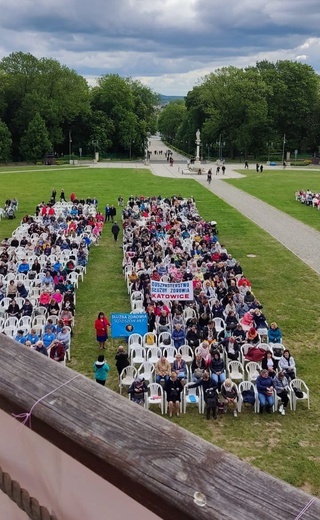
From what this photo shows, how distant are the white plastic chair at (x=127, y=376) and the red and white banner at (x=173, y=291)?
3.17m

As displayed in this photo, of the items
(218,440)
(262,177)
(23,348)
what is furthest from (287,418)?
(262,177)

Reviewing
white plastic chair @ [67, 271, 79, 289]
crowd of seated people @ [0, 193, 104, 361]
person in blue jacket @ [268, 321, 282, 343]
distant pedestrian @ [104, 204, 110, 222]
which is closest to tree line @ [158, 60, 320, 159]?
distant pedestrian @ [104, 204, 110, 222]

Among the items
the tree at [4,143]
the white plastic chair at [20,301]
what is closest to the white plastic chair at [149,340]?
the white plastic chair at [20,301]

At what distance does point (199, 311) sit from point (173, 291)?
1.51 meters

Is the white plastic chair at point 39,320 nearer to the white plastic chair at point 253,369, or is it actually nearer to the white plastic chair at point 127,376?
the white plastic chair at point 127,376

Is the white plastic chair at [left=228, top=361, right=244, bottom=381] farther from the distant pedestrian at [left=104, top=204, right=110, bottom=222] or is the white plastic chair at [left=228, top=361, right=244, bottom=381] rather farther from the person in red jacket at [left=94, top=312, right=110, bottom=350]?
the distant pedestrian at [left=104, top=204, right=110, bottom=222]

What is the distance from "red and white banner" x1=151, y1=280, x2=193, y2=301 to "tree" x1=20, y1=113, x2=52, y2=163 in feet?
234

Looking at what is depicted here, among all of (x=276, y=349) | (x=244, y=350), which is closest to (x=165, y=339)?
(x=244, y=350)

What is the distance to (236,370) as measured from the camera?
12648mm

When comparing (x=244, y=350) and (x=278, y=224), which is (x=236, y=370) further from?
(x=278, y=224)

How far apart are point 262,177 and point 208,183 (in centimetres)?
924

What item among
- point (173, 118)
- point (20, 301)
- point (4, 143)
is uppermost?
point (173, 118)

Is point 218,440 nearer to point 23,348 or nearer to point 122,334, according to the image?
point 122,334

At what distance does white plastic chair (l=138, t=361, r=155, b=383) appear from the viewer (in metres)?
12.0
